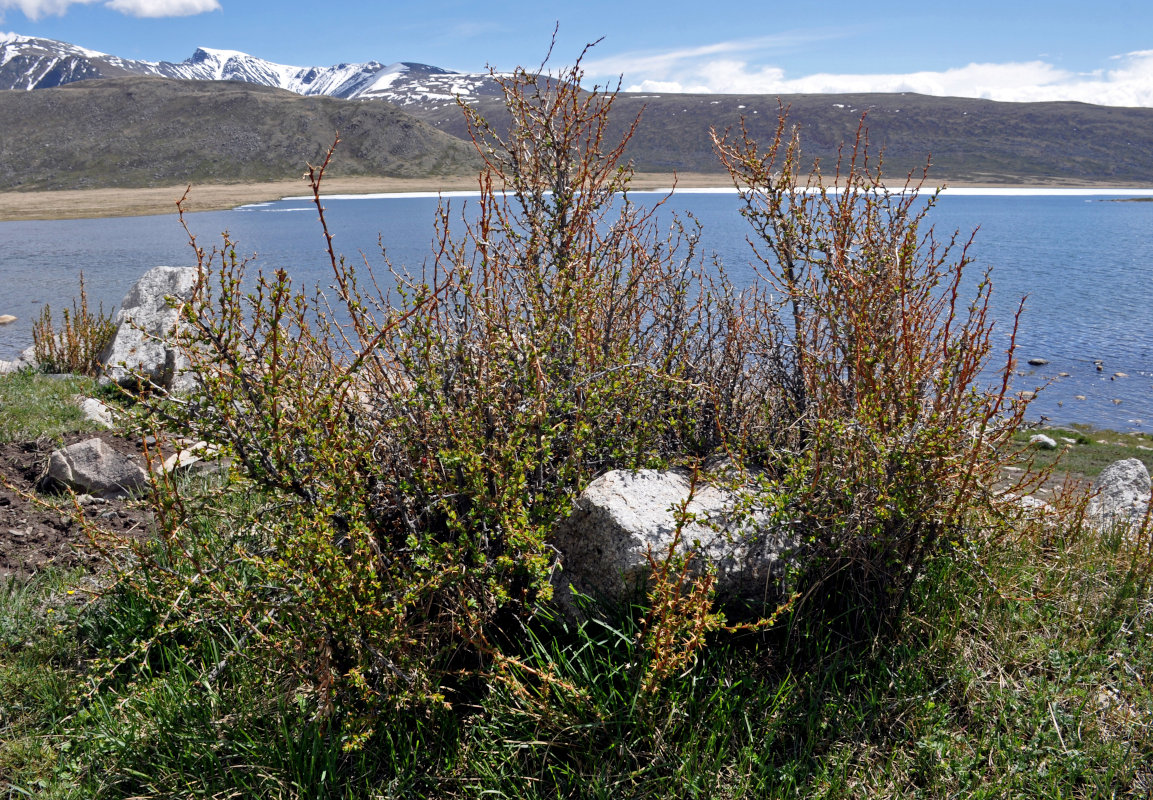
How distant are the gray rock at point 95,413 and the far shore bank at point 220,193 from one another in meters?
50.0

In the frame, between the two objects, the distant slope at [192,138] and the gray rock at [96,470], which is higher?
the distant slope at [192,138]

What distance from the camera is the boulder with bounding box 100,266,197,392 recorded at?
9.15 m

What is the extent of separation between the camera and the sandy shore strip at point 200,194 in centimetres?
6506

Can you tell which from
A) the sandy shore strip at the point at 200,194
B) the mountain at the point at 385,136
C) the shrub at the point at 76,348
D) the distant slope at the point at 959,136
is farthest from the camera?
the distant slope at the point at 959,136

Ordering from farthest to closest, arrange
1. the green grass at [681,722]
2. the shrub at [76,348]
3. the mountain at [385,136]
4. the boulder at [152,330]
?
the mountain at [385,136] → the shrub at [76,348] → the boulder at [152,330] → the green grass at [681,722]

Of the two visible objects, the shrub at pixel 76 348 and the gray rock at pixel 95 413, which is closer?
the gray rock at pixel 95 413

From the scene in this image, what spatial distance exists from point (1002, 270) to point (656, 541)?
3323 centimetres

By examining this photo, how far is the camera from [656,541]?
294cm

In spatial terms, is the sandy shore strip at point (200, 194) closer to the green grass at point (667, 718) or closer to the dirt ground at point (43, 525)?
the dirt ground at point (43, 525)

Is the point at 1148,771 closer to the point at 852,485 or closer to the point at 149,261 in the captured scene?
the point at 852,485

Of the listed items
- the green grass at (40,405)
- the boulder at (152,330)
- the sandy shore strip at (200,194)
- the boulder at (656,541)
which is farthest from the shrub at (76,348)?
the sandy shore strip at (200,194)

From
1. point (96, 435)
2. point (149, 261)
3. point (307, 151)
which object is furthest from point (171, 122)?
point (96, 435)

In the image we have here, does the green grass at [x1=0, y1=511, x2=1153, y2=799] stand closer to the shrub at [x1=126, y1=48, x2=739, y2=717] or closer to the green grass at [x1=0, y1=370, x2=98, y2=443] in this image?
the shrub at [x1=126, y1=48, x2=739, y2=717]

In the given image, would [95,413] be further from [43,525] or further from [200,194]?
[200,194]
